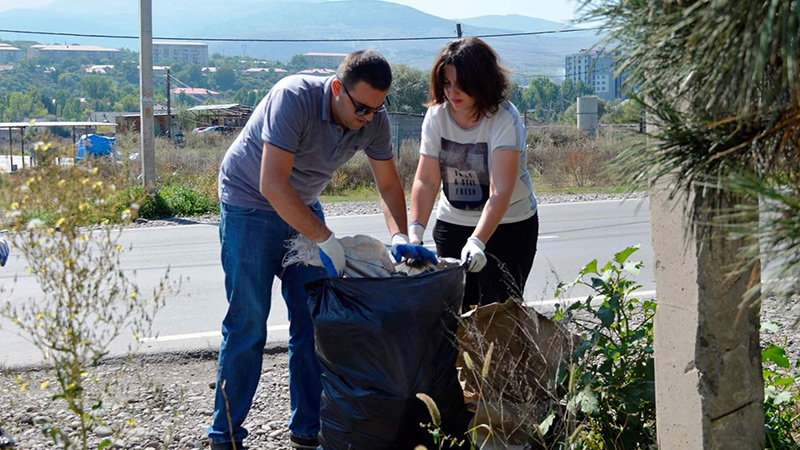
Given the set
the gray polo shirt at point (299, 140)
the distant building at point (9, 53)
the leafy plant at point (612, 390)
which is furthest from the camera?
the distant building at point (9, 53)

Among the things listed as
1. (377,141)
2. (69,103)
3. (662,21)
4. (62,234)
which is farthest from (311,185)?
(69,103)

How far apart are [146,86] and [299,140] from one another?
10180 millimetres

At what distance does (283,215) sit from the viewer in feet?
10.4

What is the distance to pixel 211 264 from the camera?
884 centimetres

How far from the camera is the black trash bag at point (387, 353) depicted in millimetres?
2961

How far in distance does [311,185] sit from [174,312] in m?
3.49

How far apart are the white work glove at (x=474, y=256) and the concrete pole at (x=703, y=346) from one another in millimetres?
798

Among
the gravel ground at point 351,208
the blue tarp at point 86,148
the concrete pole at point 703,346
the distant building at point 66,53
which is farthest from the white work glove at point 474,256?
the distant building at point 66,53

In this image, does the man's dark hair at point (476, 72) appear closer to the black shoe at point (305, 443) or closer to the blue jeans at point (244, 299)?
the blue jeans at point (244, 299)

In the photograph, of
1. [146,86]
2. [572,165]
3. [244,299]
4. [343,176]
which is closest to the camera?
[244,299]

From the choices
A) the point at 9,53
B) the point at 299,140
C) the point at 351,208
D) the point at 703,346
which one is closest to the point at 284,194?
the point at 299,140

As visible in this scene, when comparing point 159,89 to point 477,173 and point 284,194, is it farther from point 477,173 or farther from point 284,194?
point 284,194

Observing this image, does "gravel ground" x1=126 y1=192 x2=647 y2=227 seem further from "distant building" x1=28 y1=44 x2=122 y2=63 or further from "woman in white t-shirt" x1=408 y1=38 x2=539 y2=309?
"distant building" x1=28 y1=44 x2=122 y2=63

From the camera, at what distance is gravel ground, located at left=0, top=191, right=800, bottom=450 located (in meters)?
3.64
